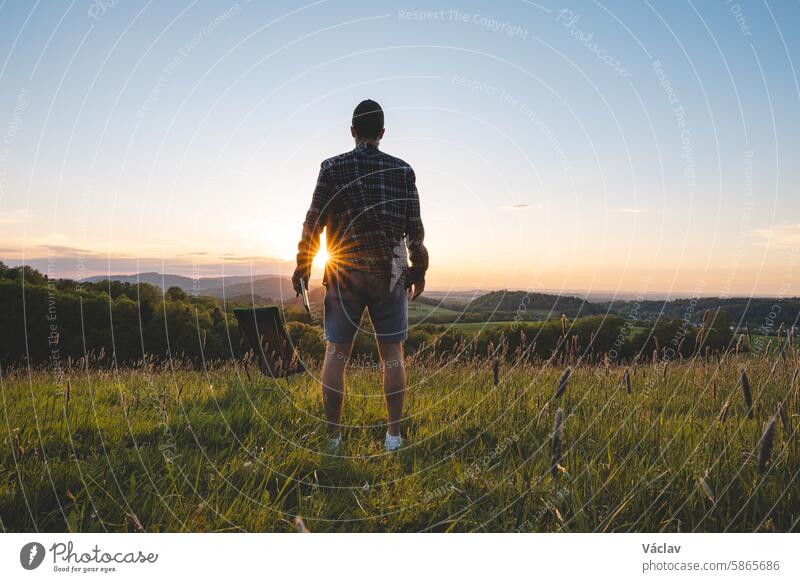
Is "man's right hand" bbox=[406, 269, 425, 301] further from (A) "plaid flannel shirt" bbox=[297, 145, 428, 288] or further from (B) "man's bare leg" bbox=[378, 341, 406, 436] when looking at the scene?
(B) "man's bare leg" bbox=[378, 341, 406, 436]

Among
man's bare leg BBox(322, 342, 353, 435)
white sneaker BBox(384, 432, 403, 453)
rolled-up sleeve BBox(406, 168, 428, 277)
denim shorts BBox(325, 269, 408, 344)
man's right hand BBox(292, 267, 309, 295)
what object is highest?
rolled-up sleeve BBox(406, 168, 428, 277)

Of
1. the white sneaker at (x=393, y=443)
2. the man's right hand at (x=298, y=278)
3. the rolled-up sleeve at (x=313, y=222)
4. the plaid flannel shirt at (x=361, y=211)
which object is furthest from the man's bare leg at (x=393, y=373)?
the rolled-up sleeve at (x=313, y=222)

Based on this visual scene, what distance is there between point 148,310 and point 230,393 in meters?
34.3

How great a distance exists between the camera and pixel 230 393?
18.2ft

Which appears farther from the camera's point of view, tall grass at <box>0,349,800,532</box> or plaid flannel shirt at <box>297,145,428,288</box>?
plaid flannel shirt at <box>297,145,428,288</box>

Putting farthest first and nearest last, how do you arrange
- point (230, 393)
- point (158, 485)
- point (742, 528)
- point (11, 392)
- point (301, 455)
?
point (230, 393) → point (11, 392) → point (301, 455) → point (158, 485) → point (742, 528)

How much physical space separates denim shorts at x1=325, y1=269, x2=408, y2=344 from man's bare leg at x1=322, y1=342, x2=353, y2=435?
102mm

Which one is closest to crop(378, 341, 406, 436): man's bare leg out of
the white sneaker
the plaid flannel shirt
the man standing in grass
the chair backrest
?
the man standing in grass

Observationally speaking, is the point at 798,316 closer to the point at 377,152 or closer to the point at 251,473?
the point at 377,152

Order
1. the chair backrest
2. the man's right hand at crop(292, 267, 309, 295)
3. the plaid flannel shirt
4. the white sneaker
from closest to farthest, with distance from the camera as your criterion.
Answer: the white sneaker, the plaid flannel shirt, the man's right hand at crop(292, 267, 309, 295), the chair backrest

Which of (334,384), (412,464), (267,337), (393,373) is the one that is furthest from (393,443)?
(267,337)

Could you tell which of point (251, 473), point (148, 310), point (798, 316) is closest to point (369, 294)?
point (251, 473)

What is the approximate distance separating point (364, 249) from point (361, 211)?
33 cm

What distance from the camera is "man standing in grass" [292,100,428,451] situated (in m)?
4.26
